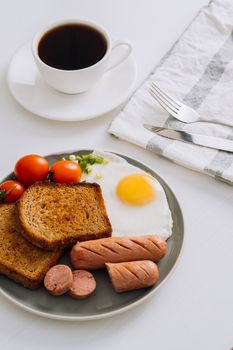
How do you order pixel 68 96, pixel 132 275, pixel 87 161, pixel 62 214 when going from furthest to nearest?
pixel 68 96, pixel 87 161, pixel 62 214, pixel 132 275

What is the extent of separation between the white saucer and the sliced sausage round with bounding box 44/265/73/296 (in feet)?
1.93

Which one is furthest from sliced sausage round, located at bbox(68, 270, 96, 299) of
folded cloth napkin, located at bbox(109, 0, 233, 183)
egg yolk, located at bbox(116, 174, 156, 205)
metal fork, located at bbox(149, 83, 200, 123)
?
metal fork, located at bbox(149, 83, 200, 123)

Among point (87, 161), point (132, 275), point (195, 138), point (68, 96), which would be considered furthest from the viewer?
point (68, 96)

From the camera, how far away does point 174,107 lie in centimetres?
173

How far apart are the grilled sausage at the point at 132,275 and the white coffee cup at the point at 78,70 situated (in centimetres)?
67

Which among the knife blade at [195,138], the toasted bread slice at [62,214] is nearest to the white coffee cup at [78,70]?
the knife blade at [195,138]

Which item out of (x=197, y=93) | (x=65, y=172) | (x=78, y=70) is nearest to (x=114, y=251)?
(x=65, y=172)

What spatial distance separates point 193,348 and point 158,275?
0.19m

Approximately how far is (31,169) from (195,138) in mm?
530

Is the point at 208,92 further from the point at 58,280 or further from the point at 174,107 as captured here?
the point at 58,280

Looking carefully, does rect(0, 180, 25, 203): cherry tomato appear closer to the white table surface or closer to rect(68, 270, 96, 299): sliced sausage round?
the white table surface

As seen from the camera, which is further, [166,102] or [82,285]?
[166,102]

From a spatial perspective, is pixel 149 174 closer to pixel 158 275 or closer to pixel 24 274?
pixel 158 275

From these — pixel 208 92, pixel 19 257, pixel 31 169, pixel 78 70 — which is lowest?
pixel 19 257
